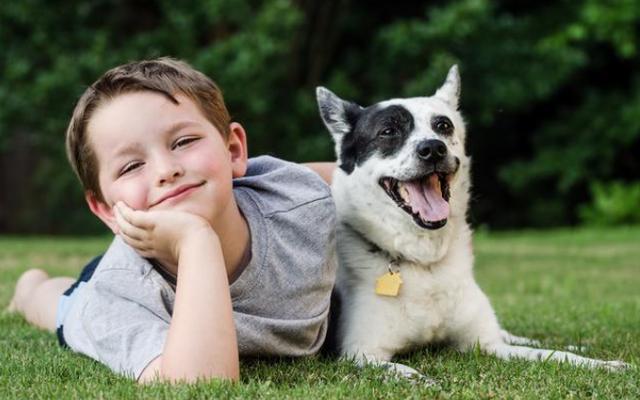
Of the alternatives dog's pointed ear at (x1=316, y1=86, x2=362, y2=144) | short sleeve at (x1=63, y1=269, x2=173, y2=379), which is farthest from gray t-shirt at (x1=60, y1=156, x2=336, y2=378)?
dog's pointed ear at (x1=316, y1=86, x2=362, y2=144)

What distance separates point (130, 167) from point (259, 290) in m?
0.60

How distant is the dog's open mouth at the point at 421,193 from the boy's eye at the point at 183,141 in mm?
1001

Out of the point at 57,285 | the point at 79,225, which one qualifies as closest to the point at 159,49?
the point at 79,225

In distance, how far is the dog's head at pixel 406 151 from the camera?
3.57 metres

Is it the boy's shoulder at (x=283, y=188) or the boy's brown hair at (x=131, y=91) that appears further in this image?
the boy's shoulder at (x=283, y=188)

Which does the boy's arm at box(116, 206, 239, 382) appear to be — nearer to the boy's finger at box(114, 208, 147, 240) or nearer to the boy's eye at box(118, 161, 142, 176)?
the boy's finger at box(114, 208, 147, 240)

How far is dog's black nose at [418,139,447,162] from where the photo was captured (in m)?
3.55

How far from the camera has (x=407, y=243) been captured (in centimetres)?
356

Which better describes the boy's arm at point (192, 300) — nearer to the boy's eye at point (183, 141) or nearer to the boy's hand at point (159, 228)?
the boy's hand at point (159, 228)

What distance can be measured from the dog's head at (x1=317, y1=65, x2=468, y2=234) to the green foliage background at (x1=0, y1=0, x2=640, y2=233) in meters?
7.92

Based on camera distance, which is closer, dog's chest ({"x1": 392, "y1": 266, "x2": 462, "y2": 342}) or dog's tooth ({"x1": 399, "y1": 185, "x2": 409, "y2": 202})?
dog's chest ({"x1": 392, "y1": 266, "x2": 462, "y2": 342})

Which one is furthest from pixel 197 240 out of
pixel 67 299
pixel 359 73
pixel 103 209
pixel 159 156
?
pixel 359 73

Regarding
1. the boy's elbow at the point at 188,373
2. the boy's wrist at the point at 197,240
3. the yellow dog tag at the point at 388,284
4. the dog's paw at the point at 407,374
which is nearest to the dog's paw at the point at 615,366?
the dog's paw at the point at 407,374

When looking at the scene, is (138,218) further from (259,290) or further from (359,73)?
(359,73)
